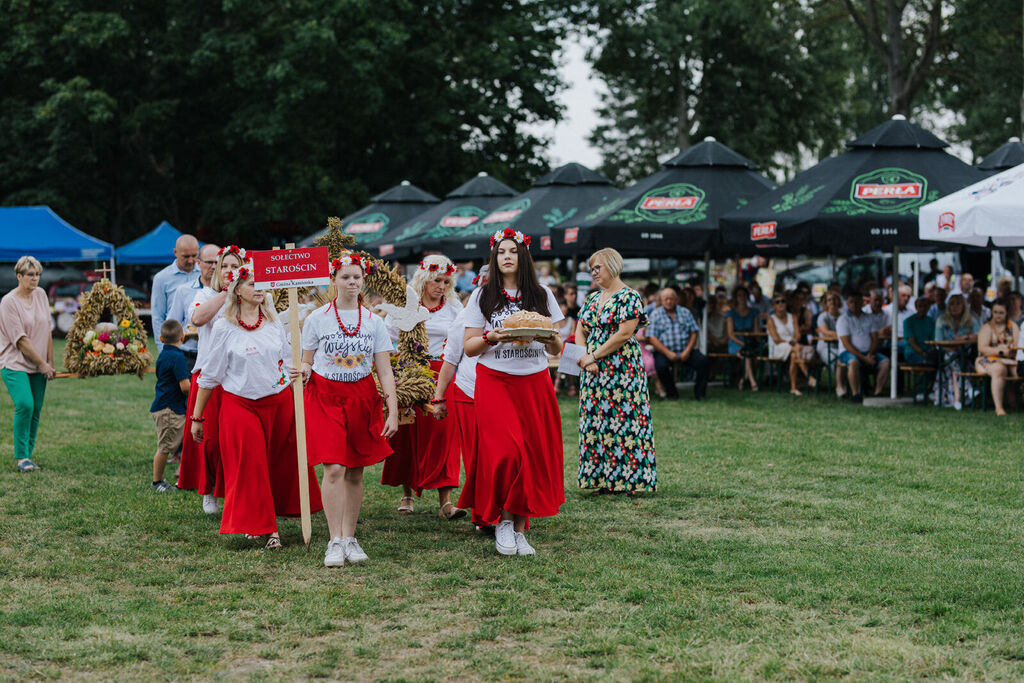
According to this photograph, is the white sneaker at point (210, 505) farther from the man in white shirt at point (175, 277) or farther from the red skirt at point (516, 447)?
the red skirt at point (516, 447)

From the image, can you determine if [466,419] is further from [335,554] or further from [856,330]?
[856,330]

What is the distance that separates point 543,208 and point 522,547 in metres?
12.0

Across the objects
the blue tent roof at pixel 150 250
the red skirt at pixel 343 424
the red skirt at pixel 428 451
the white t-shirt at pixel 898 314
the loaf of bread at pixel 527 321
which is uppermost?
the blue tent roof at pixel 150 250

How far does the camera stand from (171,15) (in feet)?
105

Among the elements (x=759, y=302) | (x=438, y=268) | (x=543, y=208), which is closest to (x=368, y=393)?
(x=438, y=268)

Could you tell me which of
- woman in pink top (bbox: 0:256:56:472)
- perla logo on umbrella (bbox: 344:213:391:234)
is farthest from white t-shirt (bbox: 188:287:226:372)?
perla logo on umbrella (bbox: 344:213:391:234)

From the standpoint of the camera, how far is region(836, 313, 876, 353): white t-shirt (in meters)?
15.2

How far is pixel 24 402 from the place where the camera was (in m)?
9.89

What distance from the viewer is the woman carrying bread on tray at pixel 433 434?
8.01m

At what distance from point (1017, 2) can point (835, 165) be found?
19122 millimetres

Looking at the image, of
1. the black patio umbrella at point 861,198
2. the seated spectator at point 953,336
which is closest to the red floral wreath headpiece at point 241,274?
the black patio umbrella at point 861,198

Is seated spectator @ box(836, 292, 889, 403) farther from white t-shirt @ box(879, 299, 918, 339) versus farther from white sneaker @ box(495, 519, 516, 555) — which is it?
white sneaker @ box(495, 519, 516, 555)

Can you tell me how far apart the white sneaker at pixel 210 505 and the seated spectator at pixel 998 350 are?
29.8 feet

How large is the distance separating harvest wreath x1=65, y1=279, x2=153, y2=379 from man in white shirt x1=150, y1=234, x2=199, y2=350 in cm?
144
